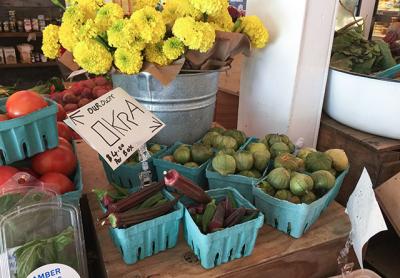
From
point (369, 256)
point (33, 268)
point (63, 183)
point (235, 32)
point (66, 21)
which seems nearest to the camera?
point (33, 268)

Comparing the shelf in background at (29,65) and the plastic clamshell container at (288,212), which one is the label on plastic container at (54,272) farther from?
the shelf in background at (29,65)

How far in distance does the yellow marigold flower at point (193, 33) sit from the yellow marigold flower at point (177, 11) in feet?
0.21

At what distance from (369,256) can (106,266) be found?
90 cm

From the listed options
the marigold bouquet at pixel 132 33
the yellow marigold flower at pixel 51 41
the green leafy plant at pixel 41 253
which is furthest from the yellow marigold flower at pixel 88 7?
the green leafy plant at pixel 41 253

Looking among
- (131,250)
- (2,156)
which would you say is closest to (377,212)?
(131,250)

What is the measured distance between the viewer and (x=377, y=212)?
70 cm

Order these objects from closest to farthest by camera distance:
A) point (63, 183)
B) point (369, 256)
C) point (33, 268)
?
point (33, 268), point (63, 183), point (369, 256)

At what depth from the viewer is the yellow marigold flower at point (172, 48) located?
0.90m

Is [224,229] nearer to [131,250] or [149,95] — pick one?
[131,250]

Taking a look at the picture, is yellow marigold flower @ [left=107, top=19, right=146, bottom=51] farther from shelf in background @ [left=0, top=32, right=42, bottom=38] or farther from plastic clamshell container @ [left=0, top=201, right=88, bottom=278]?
shelf in background @ [left=0, top=32, right=42, bottom=38]

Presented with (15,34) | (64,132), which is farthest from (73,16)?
(15,34)

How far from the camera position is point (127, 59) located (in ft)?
2.85

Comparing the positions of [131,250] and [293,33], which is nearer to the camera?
[131,250]

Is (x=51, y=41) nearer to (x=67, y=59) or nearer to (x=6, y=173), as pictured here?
(x=67, y=59)
